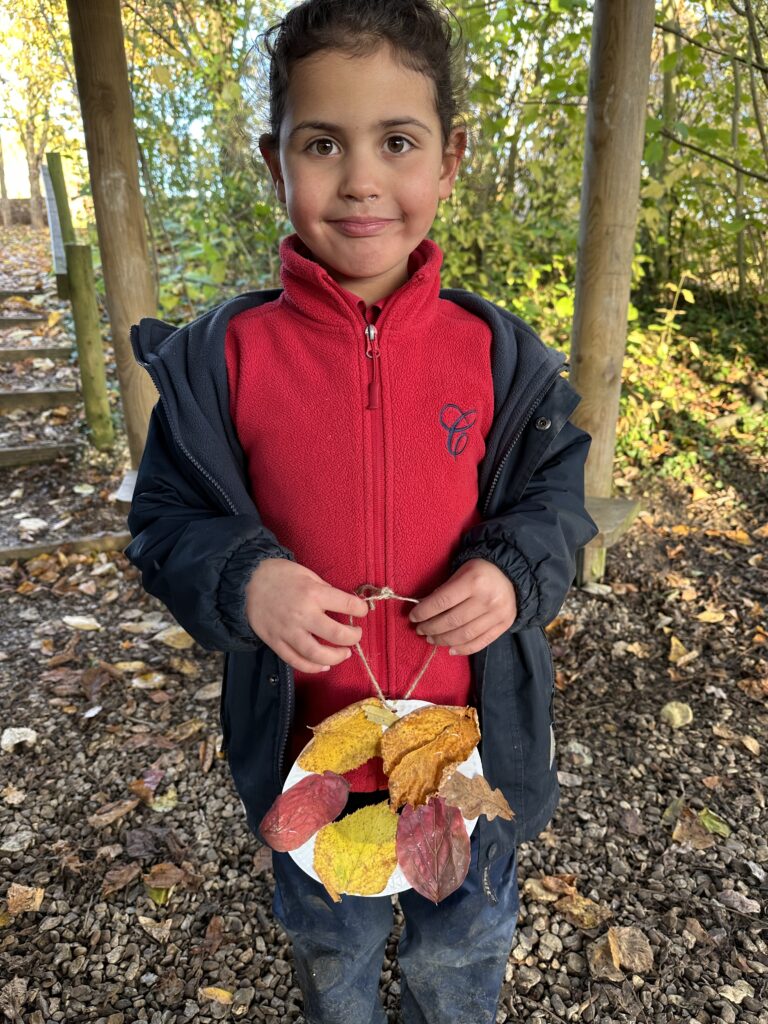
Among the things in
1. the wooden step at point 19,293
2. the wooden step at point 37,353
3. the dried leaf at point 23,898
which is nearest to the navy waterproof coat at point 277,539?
the dried leaf at point 23,898

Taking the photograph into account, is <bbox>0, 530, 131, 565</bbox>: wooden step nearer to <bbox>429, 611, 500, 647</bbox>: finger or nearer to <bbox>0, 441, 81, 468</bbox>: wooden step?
<bbox>0, 441, 81, 468</bbox>: wooden step

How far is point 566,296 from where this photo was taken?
18.1 ft

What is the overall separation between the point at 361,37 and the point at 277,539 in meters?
0.79

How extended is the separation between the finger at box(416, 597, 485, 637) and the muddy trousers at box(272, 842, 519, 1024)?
0.47 m

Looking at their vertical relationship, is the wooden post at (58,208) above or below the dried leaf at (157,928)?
above

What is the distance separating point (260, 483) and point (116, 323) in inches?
97.7

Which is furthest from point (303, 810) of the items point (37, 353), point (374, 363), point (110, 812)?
point (37, 353)

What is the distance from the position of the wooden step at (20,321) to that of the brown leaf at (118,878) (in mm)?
5256

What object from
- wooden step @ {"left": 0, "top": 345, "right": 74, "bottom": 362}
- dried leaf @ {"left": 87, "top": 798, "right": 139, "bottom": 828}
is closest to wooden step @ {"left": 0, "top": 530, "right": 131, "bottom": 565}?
dried leaf @ {"left": 87, "top": 798, "right": 139, "bottom": 828}

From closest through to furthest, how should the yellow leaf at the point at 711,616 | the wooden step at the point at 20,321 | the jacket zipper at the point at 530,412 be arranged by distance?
the jacket zipper at the point at 530,412 → the yellow leaf at the point at 711,616 → the wooden step at the point at 20,321

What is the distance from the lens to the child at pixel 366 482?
3.82 feet

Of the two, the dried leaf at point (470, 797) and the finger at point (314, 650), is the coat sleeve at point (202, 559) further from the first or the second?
the dried leaf at point (470, 797)

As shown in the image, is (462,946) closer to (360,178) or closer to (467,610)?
(467,610)

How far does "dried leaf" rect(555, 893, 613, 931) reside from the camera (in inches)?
78.4
